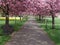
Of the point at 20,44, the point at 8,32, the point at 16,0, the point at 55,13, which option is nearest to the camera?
the point at 20,44

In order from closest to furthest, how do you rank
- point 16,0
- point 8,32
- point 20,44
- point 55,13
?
1. point 20,44
2. point 16,0
3. point 8,32
4. point 55,13

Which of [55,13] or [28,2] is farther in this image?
[55,13]

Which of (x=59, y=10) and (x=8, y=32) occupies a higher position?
(x=59, y=10)

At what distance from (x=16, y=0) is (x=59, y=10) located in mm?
9407

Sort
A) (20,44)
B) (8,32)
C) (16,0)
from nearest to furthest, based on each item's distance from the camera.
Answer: (20,44)
(16,0)
(8,32)

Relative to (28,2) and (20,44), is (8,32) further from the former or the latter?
(20,44)

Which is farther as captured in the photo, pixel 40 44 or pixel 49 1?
pixel 49 1

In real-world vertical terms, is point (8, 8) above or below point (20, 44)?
above

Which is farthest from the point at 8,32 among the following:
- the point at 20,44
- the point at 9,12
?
the point at 20,44

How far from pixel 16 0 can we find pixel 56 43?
20.0 ft

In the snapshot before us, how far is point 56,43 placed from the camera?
16.1 metres

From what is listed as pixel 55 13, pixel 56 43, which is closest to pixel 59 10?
pixel 55 13

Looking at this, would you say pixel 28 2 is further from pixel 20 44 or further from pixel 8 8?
pixel 20 44

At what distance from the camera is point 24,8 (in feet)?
69.4
